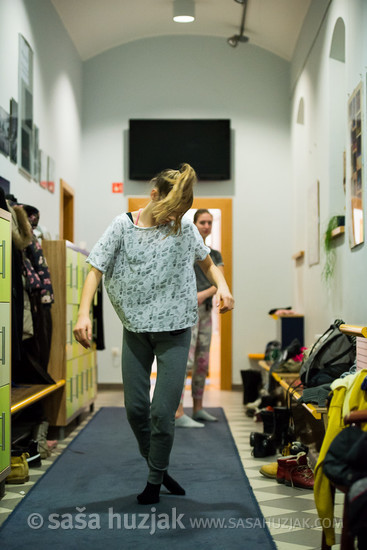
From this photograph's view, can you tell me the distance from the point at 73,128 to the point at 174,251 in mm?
4979

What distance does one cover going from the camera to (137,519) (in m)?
2.91

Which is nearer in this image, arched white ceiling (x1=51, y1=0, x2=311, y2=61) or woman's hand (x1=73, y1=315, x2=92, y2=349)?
woman's hand (x1=73, y1=315, x2=92, y2=349)

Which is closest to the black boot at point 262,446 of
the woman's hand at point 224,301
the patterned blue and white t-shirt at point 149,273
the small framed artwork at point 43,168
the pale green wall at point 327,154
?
the pale green wall at point 327,154

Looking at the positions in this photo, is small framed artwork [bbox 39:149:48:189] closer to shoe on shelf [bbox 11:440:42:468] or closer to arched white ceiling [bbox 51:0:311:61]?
arched white ceiling [bbox 51:0:311:61]

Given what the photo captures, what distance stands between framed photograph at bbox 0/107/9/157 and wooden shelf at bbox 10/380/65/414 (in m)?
1.53

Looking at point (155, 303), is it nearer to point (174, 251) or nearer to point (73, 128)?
point (174, 251)

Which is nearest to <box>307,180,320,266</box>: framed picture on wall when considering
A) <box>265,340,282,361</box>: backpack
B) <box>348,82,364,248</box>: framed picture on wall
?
<box>265,340,282,361</box>: backpack

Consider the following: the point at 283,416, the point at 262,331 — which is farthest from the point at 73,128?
the point at 283,416

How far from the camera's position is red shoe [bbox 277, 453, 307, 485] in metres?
3.60

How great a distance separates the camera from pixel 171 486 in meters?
3.24

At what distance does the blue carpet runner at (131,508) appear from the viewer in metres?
2.66

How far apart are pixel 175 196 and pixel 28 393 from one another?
71.8 inches

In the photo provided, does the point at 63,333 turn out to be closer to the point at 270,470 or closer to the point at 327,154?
the point at 270,470

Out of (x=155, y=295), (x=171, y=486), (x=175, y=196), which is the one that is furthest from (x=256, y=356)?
(x=175, y=196)
